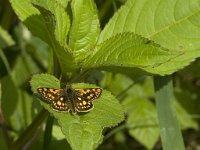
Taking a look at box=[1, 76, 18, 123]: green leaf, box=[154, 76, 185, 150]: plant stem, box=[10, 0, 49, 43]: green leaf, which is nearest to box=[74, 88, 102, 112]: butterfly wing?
box=[10, 0, 49, 43]: green leaf

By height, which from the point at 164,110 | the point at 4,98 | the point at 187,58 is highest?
the point at 187,58

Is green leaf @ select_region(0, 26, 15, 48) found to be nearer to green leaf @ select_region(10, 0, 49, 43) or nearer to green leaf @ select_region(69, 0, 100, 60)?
green leaf @ select_region(10, 0, 49, 43)

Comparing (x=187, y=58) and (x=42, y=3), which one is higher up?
(x=42, y=3)

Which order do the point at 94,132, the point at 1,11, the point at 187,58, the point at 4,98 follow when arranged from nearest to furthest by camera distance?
the point at 94,132
the point at 187,58
the point at 4,98
the point at 1,11

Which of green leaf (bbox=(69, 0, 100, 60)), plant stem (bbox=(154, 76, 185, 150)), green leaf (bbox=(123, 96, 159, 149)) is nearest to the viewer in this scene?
green leaf (bbox=(69, 0, 100, 60))

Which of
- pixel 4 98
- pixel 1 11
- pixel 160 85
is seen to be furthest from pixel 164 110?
pixel 1 11

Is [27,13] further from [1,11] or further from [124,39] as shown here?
[1,11]

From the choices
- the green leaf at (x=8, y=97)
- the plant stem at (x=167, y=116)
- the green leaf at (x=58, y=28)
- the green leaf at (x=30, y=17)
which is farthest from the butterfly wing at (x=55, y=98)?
the green leaf at (x=8, y=97)
